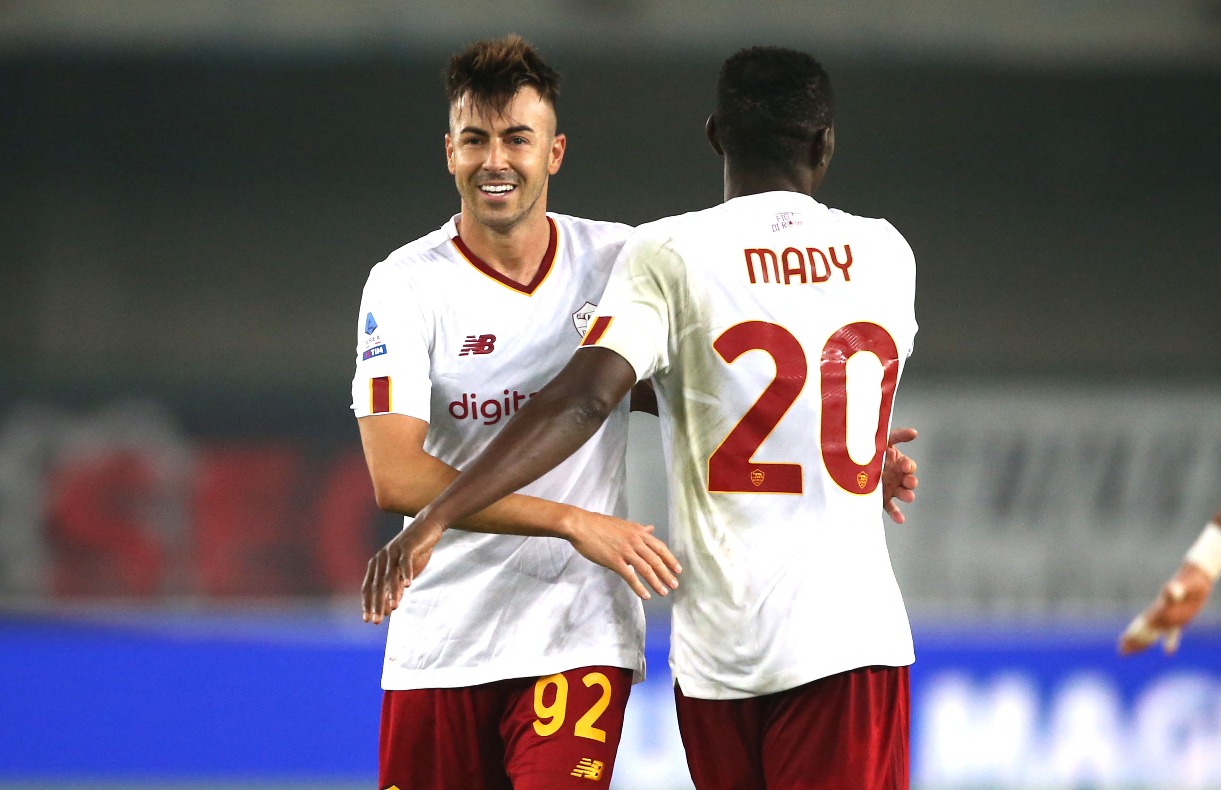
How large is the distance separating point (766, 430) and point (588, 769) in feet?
2.88

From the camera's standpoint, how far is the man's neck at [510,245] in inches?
134

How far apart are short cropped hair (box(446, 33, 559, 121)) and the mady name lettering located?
2.39 ft

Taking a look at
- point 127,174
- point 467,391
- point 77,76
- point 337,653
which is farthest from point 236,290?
point 467,391

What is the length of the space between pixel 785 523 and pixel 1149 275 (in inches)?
433

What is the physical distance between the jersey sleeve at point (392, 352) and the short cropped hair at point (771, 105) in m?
0.79

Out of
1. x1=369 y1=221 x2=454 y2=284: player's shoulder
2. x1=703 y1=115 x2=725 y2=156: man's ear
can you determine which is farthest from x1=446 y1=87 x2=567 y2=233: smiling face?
x1=703 y1=115 x2=725 y2=156: man's ear

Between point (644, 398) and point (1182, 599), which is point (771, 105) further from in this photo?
point (1182, 599)

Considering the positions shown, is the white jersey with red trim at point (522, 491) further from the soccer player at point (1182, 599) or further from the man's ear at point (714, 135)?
the soccer player at point (1182, 599)

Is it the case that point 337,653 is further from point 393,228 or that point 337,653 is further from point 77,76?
point 77,76

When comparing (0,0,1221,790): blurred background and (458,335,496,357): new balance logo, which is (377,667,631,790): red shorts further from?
(0,0,1221,790): blurred background

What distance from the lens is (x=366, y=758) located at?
24.1 feet

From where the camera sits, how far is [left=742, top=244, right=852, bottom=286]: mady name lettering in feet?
9.49

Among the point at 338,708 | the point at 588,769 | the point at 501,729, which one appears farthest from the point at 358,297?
the point at 588,769

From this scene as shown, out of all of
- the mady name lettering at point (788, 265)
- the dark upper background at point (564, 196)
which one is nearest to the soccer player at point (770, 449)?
the mady name lettering at point (788, 265)
